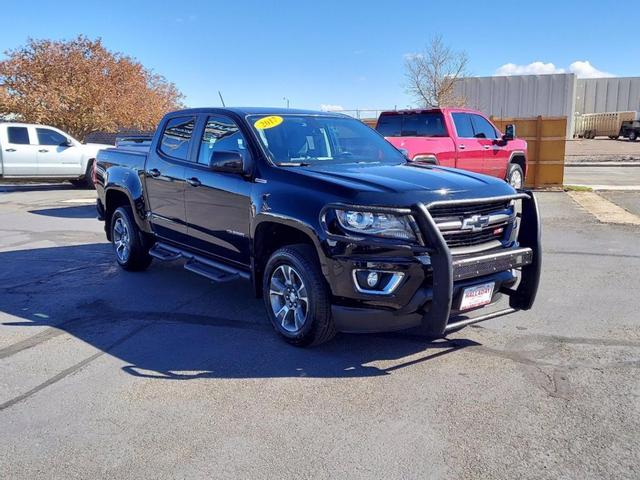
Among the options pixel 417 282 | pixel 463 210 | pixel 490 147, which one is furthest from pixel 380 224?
pixel 490 147

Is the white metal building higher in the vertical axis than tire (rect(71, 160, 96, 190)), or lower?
Answer: higher

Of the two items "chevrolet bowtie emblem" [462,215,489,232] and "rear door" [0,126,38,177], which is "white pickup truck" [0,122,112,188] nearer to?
"rear door" [0,126,38,177]

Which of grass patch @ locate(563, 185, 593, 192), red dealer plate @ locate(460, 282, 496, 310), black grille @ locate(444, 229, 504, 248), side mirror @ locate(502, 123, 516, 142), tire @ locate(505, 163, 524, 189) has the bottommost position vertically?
grass patch @ locate(563, 185, 593, 192)

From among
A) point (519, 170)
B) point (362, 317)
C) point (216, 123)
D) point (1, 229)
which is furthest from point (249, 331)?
point (519, 170)

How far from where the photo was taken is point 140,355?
452cm

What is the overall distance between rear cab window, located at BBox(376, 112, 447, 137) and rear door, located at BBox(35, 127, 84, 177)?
9973 millimetres

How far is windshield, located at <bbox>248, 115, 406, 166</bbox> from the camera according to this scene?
16.8 ft

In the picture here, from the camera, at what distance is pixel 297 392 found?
3.87m

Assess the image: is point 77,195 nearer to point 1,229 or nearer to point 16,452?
point 1,229

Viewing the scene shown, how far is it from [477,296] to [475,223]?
0.54 m

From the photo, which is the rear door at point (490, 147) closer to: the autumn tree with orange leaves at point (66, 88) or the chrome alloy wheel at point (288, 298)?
the chrome alloy wheel at point (288, 298)

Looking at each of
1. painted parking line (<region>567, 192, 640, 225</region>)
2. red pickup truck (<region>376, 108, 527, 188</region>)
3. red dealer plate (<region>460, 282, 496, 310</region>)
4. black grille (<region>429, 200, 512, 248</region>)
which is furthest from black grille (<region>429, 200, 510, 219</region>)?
painted parking line (<region>567, 192, 640, 225</region>)

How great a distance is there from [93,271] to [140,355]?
319 cm

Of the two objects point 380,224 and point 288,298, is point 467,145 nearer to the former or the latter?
point 288,298
